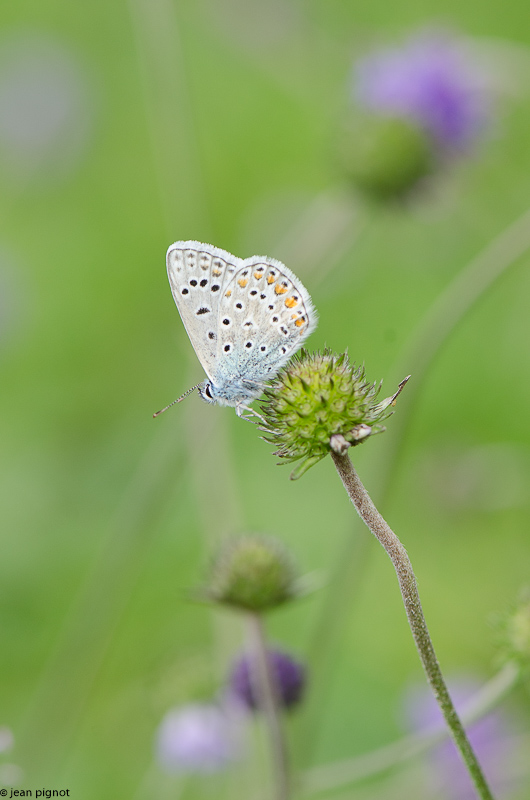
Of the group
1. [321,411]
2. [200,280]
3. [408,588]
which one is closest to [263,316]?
[200,280]

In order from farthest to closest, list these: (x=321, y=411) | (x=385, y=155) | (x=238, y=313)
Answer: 1. (x=385, y=155)
2. (x=238, y=313)
3. (x=321, y=411)

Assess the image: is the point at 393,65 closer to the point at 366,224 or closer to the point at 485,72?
the point at 485,72

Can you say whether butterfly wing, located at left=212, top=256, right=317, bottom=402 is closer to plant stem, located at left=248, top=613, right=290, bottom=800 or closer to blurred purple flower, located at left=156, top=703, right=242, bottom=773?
plant stem, located at left=248, top=613, right=290, bottom=800

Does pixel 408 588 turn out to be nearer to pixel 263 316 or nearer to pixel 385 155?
pixel 263 316

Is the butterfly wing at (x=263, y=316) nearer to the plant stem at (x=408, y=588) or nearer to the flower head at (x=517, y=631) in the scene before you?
the plant stem at (x=408, y=588)

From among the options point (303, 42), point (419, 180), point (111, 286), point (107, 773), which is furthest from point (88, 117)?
point (107, 773)

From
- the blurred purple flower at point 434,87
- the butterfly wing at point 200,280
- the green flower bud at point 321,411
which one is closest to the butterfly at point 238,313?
the butterfly wing at point 200,280

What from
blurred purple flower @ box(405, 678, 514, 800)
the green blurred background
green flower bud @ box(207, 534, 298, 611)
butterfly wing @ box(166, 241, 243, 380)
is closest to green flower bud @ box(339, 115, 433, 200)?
the green blurred background
